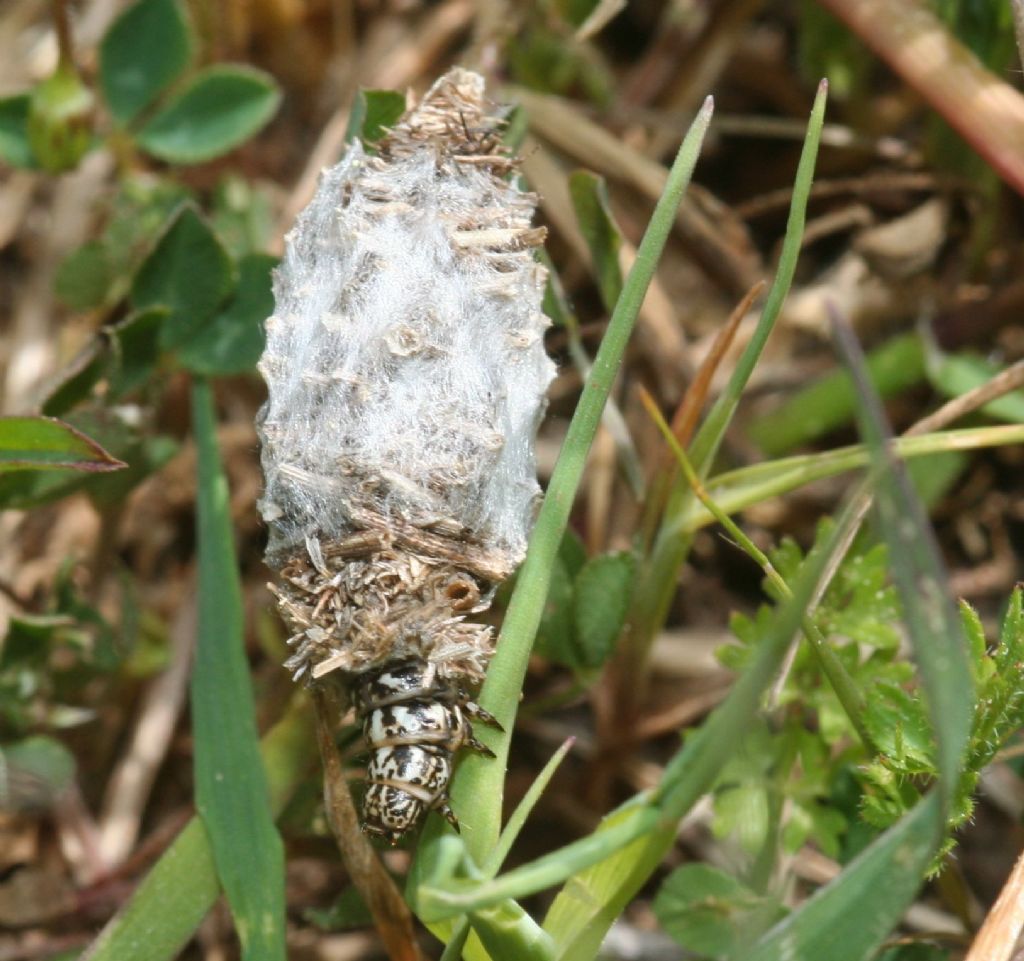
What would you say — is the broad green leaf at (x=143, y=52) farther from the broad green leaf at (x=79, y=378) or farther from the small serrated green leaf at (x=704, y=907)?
the small serrated green leaf at (x=704, y=907)

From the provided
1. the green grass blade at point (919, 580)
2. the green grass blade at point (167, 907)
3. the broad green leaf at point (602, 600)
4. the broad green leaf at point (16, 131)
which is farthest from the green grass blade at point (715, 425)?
the broad green leaf at point (16, 131)

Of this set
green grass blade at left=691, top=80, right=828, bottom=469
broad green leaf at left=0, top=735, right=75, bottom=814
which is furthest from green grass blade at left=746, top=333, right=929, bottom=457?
broad green leaf at left=0, top=735, right=75, bottom=814

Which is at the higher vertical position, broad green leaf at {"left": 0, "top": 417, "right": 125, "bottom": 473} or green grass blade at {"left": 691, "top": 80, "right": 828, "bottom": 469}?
green grass blade at {"left": 691, "top": 80, "right": 828, "bottom": 469}

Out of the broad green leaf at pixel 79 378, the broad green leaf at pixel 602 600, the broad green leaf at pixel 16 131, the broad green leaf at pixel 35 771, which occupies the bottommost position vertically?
the broad green leaf at pixel 35 771

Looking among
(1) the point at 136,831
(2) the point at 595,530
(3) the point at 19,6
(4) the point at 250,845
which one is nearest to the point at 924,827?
(4) the point at 250,845

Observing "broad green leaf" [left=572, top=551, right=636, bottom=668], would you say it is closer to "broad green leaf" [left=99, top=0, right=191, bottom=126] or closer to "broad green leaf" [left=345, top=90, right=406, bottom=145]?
"broad green leaf" [left=345, top=90, right=406, bottom=145]

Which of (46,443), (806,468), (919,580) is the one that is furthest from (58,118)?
(919,580)

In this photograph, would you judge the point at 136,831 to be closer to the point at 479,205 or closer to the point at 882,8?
the point at 479,205
